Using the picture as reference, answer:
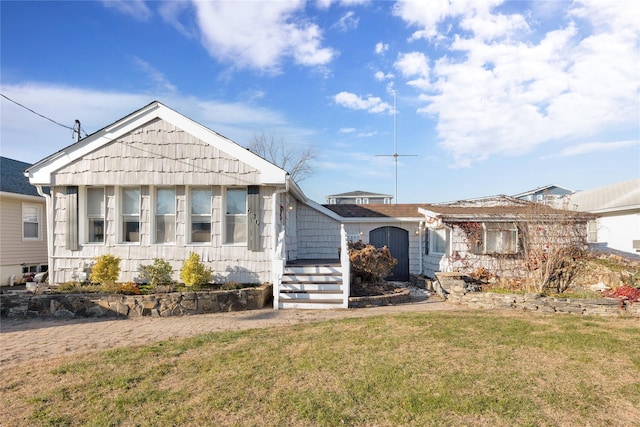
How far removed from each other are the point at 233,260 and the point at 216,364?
538 cm

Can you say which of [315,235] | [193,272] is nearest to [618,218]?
[315,235]

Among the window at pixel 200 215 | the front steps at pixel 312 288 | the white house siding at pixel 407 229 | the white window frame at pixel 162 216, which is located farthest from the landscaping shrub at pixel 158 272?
the white house siding at pixel 407 229

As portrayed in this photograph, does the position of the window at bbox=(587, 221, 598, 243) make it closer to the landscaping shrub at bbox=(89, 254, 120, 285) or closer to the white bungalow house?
the white bungalow house

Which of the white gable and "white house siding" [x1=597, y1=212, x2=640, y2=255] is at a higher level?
the white gable

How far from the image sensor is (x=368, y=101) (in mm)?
17719

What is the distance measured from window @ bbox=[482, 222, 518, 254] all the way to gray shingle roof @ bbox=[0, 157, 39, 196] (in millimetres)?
16012

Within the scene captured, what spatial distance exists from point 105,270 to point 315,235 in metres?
7.58

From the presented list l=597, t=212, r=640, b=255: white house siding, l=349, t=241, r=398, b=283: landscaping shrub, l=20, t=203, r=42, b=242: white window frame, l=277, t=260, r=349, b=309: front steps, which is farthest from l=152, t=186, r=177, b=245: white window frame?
l=597, t=212, r=640, b=255: white house siding

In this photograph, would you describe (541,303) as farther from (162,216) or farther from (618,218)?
(618,218)

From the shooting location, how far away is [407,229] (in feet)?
51.5

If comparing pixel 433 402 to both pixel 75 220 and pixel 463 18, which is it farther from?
pixel 463 18

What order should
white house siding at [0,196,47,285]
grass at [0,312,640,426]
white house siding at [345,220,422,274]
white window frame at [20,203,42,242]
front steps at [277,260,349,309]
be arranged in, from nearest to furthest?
grass at [0,312,640,426], front steps at [277,260,349,309], white house siding at [0,196,47,285], white window frame at [20,203,42,242], white house siding at [345,220,422,274]

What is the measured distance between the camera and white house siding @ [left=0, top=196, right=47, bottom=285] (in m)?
12.5

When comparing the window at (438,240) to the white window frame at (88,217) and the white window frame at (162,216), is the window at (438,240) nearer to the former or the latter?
the white window frame at (162,216)
